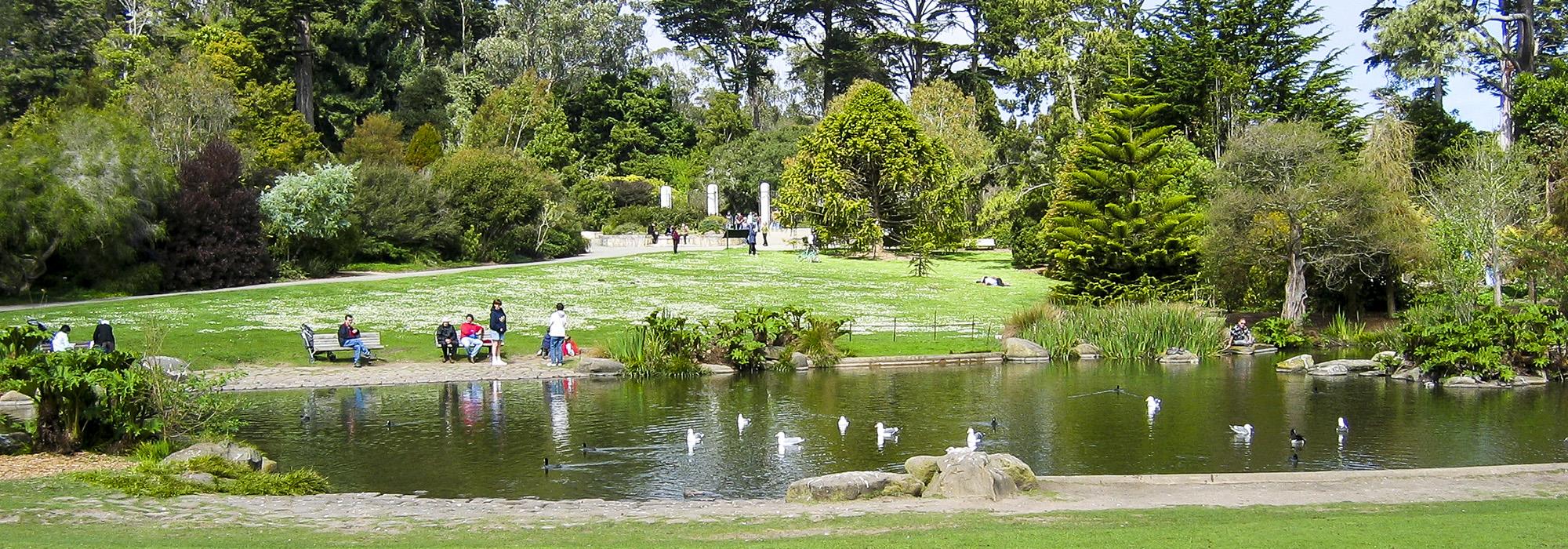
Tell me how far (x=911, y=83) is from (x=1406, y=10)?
39.2 metres

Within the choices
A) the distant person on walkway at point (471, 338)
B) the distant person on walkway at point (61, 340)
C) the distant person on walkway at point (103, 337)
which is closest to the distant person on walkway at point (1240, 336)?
the distant person on walkway at point (471, 338)

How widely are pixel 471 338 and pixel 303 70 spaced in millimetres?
51035

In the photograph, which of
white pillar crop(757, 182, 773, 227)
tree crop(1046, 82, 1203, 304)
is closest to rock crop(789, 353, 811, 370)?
tree crop(1046, 82, 1203, 304)

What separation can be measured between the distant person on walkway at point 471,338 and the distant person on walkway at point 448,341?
20 cm

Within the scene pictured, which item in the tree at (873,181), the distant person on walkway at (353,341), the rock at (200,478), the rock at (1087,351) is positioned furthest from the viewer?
the tree at (873,181)

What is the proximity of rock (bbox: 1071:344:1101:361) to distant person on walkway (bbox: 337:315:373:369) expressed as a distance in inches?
665

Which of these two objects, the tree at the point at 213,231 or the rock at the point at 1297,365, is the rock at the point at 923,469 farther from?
the tree at the point at 213,231

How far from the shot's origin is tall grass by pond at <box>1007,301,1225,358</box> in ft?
97.5

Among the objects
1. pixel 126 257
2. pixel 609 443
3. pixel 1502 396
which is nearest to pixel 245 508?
pixel 609 443

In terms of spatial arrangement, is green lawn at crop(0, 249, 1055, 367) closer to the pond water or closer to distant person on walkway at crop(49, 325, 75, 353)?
distant person on walkway at crop(49, 325, 75, 353)

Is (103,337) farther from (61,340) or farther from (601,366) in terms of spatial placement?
(601,366)

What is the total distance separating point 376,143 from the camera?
2377 inches

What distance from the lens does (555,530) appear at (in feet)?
35.8

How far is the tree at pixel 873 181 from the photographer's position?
54719 millimetres
